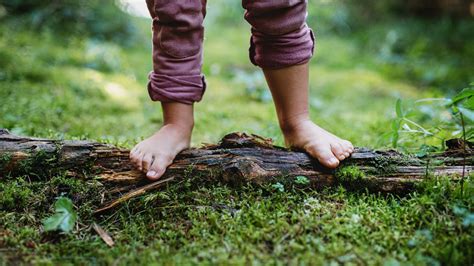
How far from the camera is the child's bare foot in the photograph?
1.47 m

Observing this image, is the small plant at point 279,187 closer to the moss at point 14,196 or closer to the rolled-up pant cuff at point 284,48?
the rolled-up pant cuff at point 284,48

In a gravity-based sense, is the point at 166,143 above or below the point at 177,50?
below

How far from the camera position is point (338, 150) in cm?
149

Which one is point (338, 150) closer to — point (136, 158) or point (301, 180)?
point (301, 180)

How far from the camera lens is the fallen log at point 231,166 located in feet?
4.67

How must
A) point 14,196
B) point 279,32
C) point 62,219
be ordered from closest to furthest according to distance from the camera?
point 62,219 < point 14,196 < point 279,32

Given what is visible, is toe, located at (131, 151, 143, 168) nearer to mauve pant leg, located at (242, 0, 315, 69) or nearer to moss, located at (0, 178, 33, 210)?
moss, located at (0, 178, 33, 210)

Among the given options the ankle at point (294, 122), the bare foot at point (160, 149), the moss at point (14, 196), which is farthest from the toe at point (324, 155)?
the moss at point (14, 196)

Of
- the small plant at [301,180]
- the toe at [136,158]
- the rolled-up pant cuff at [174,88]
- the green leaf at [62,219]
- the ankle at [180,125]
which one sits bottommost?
the green leaf at [62,219]

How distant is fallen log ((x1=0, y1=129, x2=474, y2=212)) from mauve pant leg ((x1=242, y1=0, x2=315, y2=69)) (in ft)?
1.14

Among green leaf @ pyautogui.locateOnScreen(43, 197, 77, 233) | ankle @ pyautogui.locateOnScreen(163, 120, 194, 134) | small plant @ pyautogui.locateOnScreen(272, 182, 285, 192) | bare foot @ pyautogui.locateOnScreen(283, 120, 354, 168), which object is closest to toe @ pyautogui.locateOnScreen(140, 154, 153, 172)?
ankle @ pyautogui.locateOnScreen(163, 120, 194, 134)

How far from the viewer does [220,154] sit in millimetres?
1507

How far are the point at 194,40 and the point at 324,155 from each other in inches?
25.3

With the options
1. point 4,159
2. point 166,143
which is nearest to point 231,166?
point 166,143
